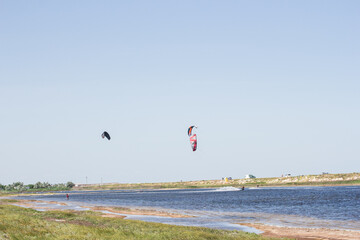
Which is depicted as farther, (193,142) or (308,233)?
(193,142)

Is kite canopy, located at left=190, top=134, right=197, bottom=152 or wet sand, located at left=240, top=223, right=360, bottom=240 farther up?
kite canopy, located at left=190, top=134, right=197, bottom=152

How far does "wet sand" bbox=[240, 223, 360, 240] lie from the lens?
34438 mm

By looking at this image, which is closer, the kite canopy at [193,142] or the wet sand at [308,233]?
the wet sand at [308,233]

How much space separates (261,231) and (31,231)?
20.0m

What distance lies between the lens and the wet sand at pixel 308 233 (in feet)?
113

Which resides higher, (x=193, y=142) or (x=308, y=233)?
(x=193, y=142)

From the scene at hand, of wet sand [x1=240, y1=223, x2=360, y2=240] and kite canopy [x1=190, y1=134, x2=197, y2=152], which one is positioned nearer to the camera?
wet sand [x1=240, y1=223, x2=360, y2=240]

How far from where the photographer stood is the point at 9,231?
28.2 meters

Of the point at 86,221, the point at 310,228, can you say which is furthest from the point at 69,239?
the point at 310,228

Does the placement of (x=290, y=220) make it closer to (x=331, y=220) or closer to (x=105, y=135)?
(x=331, y=220)

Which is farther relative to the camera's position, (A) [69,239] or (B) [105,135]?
(B) [105,135]

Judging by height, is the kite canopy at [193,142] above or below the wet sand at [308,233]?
above

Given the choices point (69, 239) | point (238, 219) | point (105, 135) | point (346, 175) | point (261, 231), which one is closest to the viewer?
point (69, 239)

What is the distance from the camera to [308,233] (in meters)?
37.2
